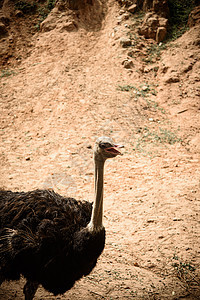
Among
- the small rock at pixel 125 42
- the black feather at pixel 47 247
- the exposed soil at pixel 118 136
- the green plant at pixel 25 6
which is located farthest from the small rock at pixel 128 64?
the black feather at pixel 47 247

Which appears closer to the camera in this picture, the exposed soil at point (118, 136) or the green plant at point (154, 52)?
the exposed soil at point (118, 136)

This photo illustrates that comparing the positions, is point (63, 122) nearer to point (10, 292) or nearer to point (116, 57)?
point (116, 57)

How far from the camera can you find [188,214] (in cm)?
430

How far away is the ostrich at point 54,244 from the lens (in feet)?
8.34

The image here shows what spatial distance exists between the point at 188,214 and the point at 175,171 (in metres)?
1.71

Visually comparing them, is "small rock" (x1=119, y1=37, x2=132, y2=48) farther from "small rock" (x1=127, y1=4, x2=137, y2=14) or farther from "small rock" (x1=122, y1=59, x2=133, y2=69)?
"small rock" (x1=127, y1=4, x2=137, y2=14)

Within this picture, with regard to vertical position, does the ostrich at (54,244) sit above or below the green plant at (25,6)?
below

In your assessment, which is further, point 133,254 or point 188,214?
point 188,214

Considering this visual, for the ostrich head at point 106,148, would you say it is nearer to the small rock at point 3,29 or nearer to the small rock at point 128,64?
the small rock at point 128,64

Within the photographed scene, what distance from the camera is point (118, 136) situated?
766 cm

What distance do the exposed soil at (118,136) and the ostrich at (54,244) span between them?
0.66m

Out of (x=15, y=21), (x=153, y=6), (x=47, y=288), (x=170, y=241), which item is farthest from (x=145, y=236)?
(x=15, y=21)

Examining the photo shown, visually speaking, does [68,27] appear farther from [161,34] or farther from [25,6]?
[161,34]

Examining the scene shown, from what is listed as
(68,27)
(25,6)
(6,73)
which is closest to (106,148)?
(6,73)
